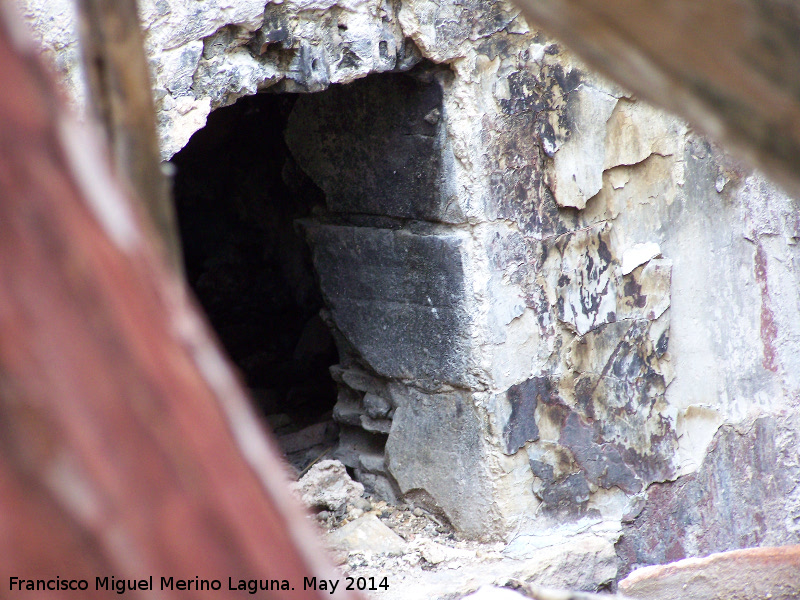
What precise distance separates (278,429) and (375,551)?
101 centimetres

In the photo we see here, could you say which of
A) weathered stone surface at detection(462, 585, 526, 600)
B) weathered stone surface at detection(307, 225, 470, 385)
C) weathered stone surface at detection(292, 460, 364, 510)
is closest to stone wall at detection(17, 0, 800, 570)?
weathered stone surface at detection(307, 225, 470, 385)

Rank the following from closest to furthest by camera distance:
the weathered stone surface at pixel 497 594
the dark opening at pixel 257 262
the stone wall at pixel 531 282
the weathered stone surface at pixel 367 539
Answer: the weathered stone surface at pixel 497 594 → the stone wall at pixel 531 282 → the weathered stone surface at pixel 367 539 → the dark opening at pixel 257 262

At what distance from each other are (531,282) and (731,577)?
92cm

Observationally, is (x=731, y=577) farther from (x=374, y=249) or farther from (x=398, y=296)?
(x=374, y=249)

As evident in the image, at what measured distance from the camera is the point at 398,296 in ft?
7.37

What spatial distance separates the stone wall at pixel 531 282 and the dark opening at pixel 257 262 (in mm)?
913

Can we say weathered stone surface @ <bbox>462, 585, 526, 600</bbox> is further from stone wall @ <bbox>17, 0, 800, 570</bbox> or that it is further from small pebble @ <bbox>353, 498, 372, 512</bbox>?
small pebble @ <bbox>353, 498, 372, 512</bbox>

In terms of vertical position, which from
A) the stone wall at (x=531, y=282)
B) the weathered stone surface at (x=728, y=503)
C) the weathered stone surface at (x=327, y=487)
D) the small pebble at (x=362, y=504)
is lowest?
the weathered stone surface at (x=728, y=503)

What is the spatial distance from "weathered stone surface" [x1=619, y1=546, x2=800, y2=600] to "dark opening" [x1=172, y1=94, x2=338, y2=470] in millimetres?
1588

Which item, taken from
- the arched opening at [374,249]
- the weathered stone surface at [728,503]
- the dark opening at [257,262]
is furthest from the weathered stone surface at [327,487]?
the weathered stone surface at [728,503]

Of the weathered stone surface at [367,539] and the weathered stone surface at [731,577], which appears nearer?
the weathered stone surface at [731,577]

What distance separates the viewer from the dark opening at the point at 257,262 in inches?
137

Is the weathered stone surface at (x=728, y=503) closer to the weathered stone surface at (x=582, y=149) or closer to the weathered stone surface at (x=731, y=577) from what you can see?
the weathered stone surface at (x=731, y=577)

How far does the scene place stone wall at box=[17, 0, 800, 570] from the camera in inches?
81.8
